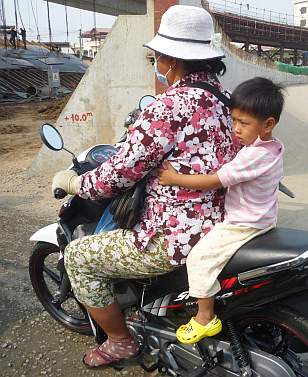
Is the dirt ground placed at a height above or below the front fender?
below

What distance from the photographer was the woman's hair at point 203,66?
2.14 m

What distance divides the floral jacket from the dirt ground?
1.10 m

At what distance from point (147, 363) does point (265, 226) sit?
1.20 metres

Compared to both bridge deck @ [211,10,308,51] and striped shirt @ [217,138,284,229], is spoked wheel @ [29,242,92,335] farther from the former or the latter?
bridge deck @ [211,10,308,51]

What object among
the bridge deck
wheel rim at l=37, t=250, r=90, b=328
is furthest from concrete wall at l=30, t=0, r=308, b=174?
the bridge deck

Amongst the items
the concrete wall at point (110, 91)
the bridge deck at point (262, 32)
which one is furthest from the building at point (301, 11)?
the concrete wall at point (110, 91)

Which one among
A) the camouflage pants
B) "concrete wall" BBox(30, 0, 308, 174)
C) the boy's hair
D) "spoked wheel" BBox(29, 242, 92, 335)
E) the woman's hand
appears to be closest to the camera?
the boy's hair

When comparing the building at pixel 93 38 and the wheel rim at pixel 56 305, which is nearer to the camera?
the wheel rim at pixel 56 305

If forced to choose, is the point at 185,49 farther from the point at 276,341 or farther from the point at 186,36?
the point at 276,341

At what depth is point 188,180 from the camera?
2.05 m

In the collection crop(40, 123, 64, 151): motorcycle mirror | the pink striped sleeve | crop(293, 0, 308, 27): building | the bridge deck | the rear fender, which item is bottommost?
crop(293, 0, 308, 27): building

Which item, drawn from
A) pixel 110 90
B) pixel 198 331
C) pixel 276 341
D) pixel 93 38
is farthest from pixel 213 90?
pixel 93 38

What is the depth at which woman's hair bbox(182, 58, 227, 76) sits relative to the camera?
7.01 feet

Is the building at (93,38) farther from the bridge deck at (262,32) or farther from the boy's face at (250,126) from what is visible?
the bridge deck at (262,32)
